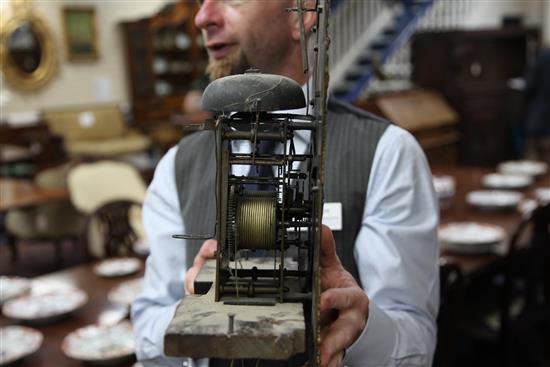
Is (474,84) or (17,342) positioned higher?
(474,84)

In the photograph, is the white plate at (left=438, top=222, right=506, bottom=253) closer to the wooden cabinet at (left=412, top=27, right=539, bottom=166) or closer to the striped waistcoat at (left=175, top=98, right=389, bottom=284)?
the striped waistcoat at (left=175, top=98, right=389, bottom=284)

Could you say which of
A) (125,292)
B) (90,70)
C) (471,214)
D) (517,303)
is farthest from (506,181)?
(90,70)

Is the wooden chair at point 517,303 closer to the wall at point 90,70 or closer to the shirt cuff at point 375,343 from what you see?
the shirt cuff at point 375,343

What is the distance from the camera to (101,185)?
15.4 feet

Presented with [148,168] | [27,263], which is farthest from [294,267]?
[148,168]

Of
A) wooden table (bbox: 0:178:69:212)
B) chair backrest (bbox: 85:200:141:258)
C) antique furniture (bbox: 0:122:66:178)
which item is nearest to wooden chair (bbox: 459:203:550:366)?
chair backrest (bbox: 85:200:141:258)

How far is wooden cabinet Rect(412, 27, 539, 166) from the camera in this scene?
24.6ft

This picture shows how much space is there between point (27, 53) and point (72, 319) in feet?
24.4

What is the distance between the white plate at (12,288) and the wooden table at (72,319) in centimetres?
14

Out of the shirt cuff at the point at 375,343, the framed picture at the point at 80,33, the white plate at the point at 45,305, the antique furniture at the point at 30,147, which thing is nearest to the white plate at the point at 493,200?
the white plate at the point at 45,305

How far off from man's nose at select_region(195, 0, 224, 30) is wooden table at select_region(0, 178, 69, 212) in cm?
412

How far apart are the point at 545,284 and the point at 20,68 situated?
7.57 meters

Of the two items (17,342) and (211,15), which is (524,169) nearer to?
(17,342)

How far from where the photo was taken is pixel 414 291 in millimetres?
1076
